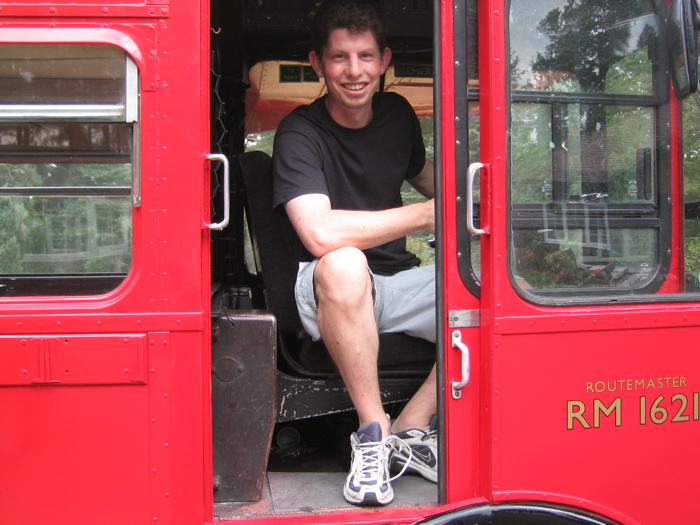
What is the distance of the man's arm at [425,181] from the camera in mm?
2770

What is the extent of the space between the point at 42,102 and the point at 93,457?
0.96 meters

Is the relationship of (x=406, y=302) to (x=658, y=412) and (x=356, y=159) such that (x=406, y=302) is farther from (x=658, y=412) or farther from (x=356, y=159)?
(x=658, y=412)

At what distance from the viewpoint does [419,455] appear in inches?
84.6

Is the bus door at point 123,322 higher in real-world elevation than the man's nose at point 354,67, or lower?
lower

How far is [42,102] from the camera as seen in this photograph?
176 cm

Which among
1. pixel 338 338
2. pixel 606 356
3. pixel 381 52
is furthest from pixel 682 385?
pixel 381 52

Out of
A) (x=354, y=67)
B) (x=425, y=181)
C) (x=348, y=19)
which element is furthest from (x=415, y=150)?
(x=348, y=19)

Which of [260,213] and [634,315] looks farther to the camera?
[260,213]

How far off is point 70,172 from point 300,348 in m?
1.13

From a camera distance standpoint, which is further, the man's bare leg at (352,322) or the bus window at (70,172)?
the man's bare leg at (352,322)

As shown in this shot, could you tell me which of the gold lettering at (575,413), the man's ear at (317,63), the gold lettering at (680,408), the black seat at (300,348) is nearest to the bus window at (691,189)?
the gold lettering at (680,408)

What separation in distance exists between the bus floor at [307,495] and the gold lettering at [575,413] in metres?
0.47

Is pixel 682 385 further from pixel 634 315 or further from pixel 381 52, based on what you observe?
pixel 381 52

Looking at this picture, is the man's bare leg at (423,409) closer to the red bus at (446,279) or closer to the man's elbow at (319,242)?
the red bus at (446,279)
